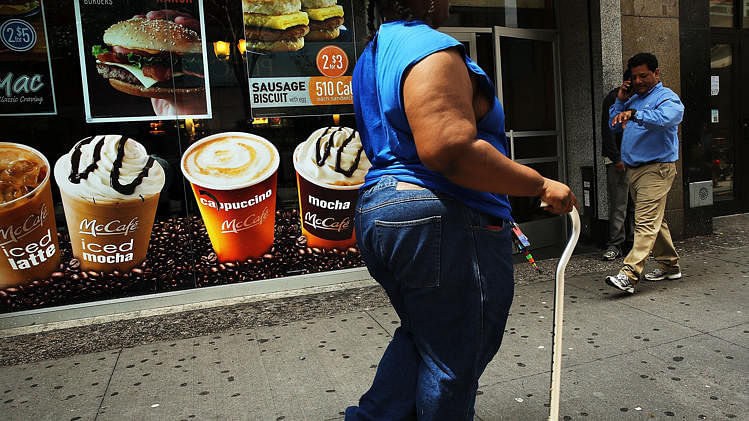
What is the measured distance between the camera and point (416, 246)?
64.6 inches

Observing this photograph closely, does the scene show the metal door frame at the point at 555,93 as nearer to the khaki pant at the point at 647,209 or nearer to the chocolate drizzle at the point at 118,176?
the khaki pant at the point at 647,209

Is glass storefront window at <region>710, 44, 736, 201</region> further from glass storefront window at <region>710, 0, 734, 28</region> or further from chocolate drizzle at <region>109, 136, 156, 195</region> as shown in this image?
chocolate drizzle at <region>109, 136, 156, 195</region>

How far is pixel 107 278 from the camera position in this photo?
490 centimetres

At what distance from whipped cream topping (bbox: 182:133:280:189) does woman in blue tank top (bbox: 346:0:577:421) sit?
11.4 feet

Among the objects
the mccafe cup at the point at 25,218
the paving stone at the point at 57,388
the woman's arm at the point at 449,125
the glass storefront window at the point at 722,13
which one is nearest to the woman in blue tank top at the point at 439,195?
the woman's arm at the point at 449,125

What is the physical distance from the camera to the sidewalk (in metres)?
2.92

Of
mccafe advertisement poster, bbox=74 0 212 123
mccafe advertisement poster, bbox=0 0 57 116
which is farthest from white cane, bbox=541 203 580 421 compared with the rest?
mccafe advertisement poster, bbox=0 0 57 116

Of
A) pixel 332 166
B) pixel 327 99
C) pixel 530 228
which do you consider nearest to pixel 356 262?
pixel 332 166

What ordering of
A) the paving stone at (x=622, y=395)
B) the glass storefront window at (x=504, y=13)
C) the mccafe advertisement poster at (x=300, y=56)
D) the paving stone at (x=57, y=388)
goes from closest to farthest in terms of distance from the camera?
the paving stone at (x=622, y=395), the paving stone at (x=57, y=388), the mccafe advertisement poster at (x=300, y=56), the glass storefront window at (x=504, y=13)

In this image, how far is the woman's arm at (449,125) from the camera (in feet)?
4.96

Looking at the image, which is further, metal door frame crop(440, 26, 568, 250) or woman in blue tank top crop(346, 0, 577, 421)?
metal door frame crop(440, 26, 568, 250)

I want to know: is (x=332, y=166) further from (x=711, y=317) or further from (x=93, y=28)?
(x=711, y=317)

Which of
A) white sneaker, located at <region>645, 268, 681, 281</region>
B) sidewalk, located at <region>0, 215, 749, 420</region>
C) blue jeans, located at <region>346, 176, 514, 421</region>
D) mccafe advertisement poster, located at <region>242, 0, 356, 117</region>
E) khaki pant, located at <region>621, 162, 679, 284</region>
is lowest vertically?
white sneaker, located at <region>645, 268, 681, 281</region>

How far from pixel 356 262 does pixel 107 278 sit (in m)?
2.30
